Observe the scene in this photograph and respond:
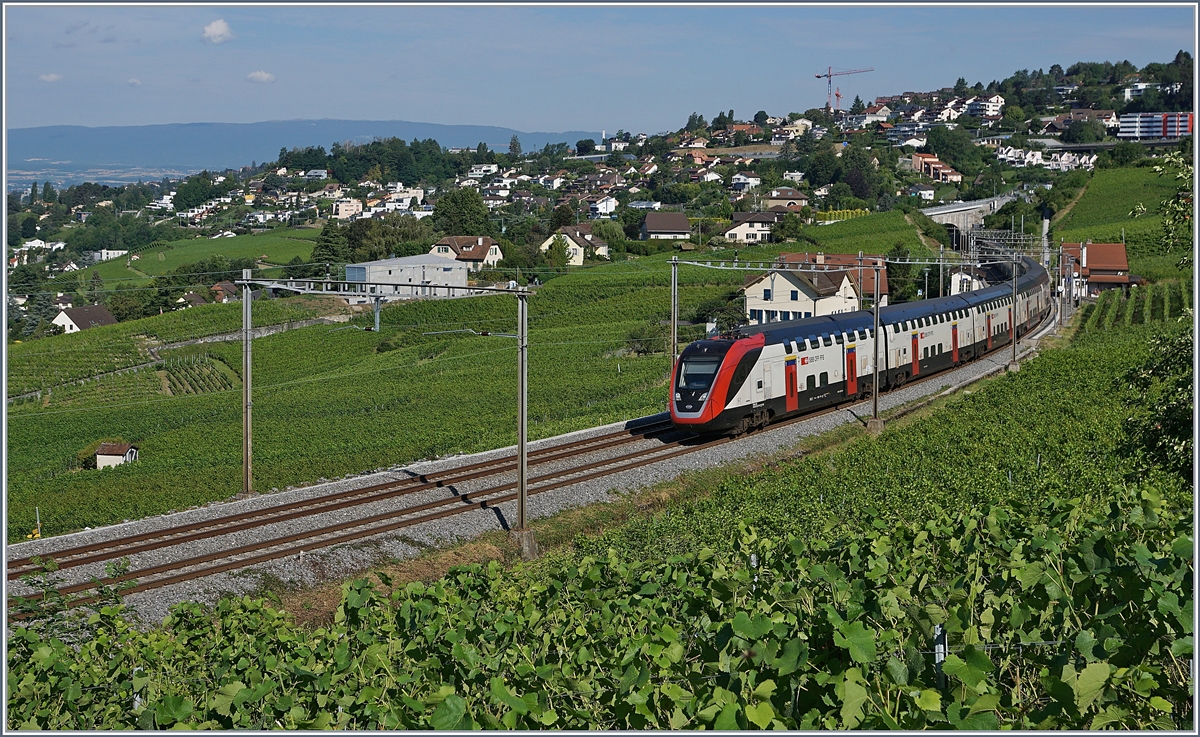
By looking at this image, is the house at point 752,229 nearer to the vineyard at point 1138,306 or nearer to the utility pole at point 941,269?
the utility pole at point 941,269

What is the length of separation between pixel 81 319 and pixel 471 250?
31556mm

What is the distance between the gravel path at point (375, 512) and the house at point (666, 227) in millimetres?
82929

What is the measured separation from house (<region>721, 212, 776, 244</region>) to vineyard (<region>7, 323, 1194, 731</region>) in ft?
327

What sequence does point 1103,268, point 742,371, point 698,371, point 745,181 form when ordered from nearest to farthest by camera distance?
point 698,371
point 742,371
point 1103,268
point 745,181

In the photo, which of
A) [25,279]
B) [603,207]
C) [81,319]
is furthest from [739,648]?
[603,207]

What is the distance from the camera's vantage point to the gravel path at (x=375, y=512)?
56.9 ft

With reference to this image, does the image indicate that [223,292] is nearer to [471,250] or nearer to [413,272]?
[471,250]

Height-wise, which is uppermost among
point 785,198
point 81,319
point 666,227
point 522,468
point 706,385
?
A: point 785,198

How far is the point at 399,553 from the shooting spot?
755 inches

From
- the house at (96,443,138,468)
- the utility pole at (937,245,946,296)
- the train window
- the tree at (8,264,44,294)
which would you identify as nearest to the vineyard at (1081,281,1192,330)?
the utility pole at (937,245,946,296)

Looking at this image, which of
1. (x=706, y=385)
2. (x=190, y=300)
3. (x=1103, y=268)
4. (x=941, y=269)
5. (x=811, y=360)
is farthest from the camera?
(x=190, y=300)

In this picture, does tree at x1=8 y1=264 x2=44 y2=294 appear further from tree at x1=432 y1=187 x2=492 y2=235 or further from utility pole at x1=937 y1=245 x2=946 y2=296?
utility pole at x1=937 y1=245 x2=946 y2=296

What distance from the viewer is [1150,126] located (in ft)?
568

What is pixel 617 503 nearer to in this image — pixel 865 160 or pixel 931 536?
pixel 931 536
